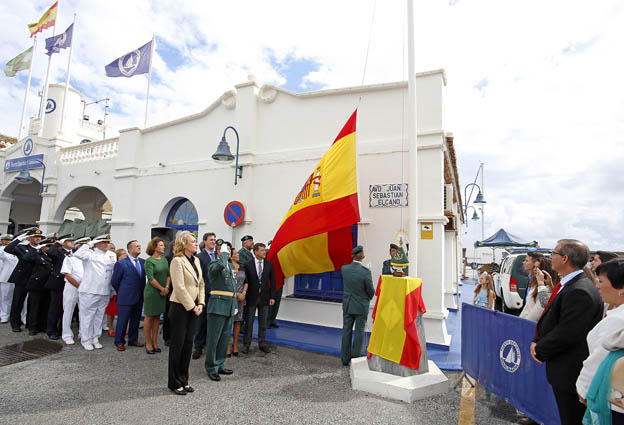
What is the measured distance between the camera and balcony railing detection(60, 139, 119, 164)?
1119cm

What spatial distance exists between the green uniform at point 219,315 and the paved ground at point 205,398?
28cm

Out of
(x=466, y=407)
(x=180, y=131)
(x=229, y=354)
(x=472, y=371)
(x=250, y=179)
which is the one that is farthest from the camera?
(x=180, y=131)

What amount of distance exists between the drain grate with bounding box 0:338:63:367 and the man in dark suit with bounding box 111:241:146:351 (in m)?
1.07

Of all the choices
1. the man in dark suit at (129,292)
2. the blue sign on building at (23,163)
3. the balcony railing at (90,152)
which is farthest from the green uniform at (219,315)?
the blue sign on building at (23,163)

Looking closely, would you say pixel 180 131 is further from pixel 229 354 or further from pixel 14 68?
pixel 14 68

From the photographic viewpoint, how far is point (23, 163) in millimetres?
13172

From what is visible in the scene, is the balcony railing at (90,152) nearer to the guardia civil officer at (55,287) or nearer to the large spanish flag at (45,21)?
the guardia civil officer at (55,287)

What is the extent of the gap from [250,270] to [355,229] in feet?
8.12

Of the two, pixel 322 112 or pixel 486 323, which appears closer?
pixel 486 323

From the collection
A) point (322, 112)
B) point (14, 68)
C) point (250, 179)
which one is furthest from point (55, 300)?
point (14, 68)

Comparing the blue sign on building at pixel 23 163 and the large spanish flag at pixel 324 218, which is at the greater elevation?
the blue sign on building at pixel 23 163

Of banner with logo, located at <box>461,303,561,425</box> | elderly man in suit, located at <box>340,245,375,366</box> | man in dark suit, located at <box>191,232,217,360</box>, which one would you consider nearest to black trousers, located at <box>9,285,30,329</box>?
man in dark suit, located at <box>191,232,217,360</box>

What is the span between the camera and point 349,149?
5922mm

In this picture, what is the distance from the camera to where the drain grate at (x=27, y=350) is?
5145 millimetres
